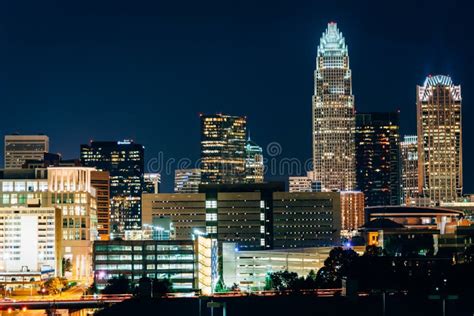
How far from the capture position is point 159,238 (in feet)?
648

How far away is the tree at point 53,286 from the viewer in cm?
18455

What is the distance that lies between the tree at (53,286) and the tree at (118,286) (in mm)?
11510

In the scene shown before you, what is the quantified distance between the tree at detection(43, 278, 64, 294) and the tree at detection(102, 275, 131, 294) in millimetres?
11510

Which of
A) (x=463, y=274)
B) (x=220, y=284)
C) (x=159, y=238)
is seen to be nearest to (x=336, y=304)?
(x=463, y=274)

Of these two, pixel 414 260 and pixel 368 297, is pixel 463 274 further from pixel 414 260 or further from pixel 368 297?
pixel 368 297

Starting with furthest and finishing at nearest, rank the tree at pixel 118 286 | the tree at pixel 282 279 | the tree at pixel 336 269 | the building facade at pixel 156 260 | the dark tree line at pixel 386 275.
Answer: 1. the building facade at pixel 156 260
2. the tree at pixel 282 279
3. the tree at pixel 118 286
4. the tree at pixel 336 269
5. the dark tree line at pixel 386 275

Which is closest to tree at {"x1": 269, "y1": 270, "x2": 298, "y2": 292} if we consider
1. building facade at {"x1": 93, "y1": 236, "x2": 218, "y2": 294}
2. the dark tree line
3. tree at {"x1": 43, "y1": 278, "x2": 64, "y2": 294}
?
the dark tree line

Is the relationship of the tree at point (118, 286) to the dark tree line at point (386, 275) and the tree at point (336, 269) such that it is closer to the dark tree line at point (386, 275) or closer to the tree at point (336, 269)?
the dark tree line at point (386, 275)

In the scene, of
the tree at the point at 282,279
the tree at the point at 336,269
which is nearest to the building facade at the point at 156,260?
the tree at the point at 282,279

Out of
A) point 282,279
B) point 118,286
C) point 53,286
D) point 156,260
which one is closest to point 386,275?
point 118,286

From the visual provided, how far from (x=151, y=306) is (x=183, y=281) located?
110 metres

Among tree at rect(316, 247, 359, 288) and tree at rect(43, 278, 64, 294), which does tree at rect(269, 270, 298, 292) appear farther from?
tree at rect(43, 278, 64, 294)

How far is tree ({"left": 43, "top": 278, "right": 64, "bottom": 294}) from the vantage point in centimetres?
18455

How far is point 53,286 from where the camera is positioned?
18788cm
